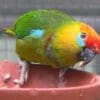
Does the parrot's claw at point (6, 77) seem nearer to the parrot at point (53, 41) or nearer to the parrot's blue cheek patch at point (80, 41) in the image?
the parrot at point (53, 41)

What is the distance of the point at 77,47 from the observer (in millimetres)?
1116

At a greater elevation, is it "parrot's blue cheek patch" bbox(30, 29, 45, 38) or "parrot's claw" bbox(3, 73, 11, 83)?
"parrot's blue cheek patch" bbox(30, 29, 45, 38)

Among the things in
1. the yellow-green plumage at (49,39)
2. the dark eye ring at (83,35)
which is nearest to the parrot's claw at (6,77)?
the yellow-green plumage at (49,39)

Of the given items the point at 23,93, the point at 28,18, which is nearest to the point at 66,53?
the point at 28,18

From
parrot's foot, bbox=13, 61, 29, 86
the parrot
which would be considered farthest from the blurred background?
parrot's foot, bbox=13, 61, 29, 86

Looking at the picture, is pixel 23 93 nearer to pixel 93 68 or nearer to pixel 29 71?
pixel 29 71

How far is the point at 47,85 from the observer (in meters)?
1.13

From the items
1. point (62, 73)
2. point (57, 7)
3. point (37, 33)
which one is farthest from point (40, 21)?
point (57, 7)

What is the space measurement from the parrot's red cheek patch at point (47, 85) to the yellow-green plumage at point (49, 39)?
48 millimetres

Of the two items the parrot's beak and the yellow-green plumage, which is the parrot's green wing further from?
the parrot's beak

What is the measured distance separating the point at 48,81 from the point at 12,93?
327 mm

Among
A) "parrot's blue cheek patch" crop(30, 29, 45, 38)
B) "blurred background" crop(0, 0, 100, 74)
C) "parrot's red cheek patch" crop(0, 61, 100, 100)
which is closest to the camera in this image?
"parrot's red cheek patch" crop(0, 61, 100, 100)

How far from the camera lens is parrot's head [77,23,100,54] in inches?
41.9

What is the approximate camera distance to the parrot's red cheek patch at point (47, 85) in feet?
2.67
